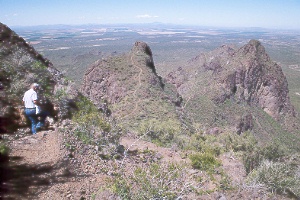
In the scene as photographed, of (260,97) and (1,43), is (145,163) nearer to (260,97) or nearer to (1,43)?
(1,43)

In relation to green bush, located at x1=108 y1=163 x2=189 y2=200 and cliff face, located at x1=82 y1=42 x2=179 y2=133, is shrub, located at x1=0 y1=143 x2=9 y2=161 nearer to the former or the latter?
green bush, located at x1=108 y1=163 x2=189 y2=200

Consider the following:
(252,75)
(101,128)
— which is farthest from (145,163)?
(252,75)

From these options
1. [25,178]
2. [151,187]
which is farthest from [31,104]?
[151,187]

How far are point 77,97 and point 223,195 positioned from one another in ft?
25.9

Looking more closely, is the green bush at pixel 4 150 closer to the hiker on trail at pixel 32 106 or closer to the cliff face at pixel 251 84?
the hiker on trail at pixel 32 106

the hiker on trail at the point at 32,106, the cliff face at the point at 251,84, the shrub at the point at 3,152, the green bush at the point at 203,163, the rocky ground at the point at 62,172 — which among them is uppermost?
the hiker on trail at the point at 32,106

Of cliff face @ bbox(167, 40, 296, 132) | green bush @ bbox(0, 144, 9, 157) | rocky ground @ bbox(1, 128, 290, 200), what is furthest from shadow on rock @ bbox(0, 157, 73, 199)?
cliff face @ bbox(167, 40, 296, 132)

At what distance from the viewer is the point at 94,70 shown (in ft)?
117

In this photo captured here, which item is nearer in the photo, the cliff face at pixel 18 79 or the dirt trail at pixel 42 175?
the dirt trail at pixel 42 175

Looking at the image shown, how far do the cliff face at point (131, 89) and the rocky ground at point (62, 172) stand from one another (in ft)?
46.7

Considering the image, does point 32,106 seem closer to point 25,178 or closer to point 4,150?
point 4,150

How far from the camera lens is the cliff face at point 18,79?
8.57 m

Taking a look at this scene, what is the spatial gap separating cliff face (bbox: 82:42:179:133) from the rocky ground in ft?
46.7

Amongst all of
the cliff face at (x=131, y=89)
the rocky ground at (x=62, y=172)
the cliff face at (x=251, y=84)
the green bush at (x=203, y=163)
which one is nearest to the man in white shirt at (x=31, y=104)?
the rocky ground at (x=62, y=172)
